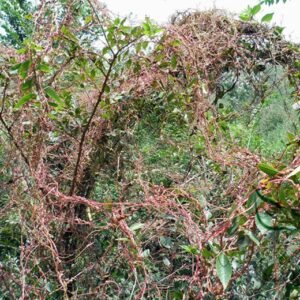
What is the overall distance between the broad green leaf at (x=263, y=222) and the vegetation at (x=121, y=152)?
259 mm

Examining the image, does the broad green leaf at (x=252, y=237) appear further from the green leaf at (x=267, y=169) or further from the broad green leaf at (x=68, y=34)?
the broad green leaf at (x=68, y=34)

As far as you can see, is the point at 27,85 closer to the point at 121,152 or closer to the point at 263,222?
the point at 121,152

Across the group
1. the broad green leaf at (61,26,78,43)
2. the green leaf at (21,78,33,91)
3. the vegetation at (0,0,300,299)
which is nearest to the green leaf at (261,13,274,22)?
the vegetation at (0,0,300,299)

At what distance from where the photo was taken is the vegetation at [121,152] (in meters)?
1.41

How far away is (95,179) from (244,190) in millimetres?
749

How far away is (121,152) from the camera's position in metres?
1.87

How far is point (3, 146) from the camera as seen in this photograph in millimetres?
1869

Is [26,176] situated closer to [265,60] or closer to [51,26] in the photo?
[51,26]

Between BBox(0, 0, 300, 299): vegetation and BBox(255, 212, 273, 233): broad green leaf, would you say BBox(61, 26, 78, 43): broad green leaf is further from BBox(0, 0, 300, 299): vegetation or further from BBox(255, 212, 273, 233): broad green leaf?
BBox(255, 212, 273, 233): broad green leaf

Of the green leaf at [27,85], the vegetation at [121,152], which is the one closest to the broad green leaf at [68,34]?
the vegetation at [121,152]

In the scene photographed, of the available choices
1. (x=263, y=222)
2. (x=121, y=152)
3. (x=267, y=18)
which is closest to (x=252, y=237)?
(x=263, y=222)

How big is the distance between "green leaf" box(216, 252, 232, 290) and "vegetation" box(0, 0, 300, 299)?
0.19m

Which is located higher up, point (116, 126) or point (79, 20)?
point (79, 20)

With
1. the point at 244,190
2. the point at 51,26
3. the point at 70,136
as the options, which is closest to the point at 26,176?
the point at 70,136
